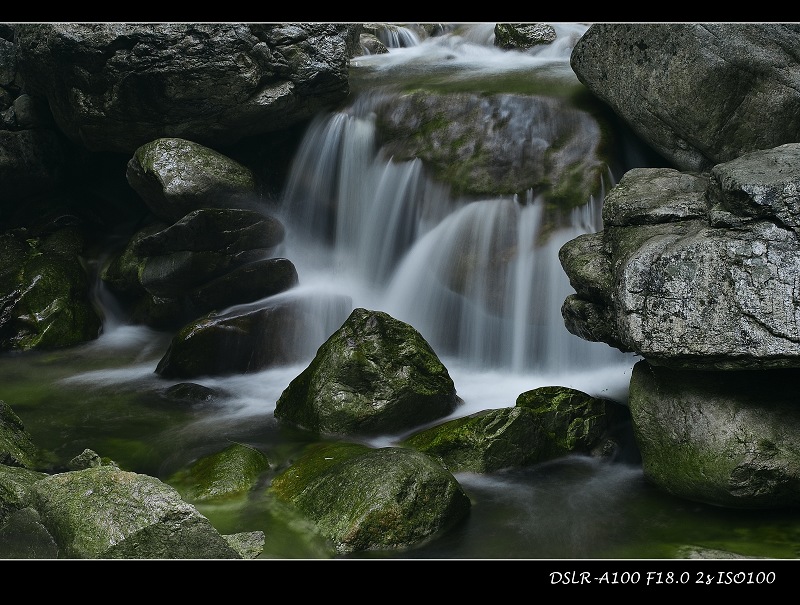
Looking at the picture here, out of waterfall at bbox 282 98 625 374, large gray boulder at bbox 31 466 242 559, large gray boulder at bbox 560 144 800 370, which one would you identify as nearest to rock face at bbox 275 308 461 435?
waterfall at bbox 282 98 625 374

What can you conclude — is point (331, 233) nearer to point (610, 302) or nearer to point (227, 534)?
point (610, 302)

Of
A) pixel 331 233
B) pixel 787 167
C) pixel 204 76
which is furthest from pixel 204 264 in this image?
pixel 787 167

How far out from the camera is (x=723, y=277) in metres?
5.89

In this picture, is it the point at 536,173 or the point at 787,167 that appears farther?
the point at 536,173

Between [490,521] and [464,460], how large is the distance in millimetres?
962

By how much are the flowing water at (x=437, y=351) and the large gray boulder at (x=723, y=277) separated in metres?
1.24

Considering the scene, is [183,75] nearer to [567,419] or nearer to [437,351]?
[437,351]

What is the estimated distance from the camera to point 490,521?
20.0 ft

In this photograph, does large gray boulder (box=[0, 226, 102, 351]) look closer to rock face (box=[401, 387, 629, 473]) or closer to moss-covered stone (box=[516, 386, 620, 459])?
rock face (box=[401, 387, 629, 473])

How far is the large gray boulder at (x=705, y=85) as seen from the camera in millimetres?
8117

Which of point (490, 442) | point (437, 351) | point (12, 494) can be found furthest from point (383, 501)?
point (437, 351)

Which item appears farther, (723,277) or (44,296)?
(44,296)

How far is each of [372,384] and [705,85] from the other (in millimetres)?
4567

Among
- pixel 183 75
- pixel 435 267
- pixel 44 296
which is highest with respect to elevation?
pixel 183 75
